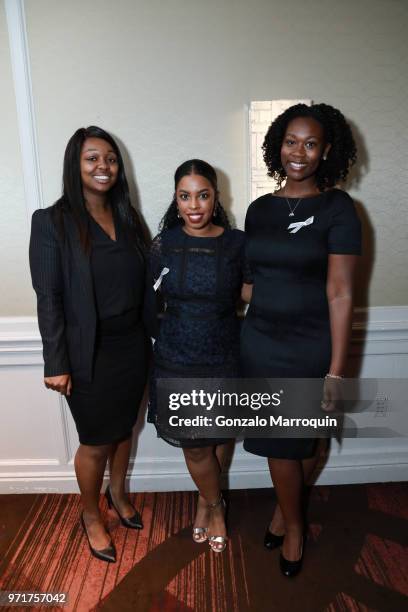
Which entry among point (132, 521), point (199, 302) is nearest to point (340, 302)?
point (199, 302)

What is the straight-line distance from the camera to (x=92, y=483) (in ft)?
6.25

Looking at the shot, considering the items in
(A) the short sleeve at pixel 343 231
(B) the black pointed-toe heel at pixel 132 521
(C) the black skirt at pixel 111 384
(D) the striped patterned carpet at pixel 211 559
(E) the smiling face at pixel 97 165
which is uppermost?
(E) the smiling face at pixel 97 165

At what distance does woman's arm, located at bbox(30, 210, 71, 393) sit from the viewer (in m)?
1.62

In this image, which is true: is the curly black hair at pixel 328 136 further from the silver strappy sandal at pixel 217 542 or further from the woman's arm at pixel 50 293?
the silver strappy sandal at pixel 217 542

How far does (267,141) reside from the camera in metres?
1.79

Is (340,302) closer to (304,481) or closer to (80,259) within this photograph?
(304,481)

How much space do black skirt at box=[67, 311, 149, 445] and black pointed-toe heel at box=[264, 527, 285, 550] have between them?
0.80m

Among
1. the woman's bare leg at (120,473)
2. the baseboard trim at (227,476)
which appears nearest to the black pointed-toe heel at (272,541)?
the baseboard trim at (227,476)

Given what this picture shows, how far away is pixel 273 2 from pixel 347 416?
1934mm

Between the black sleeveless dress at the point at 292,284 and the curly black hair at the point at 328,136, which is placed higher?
the curly black hair at the point at 328,136

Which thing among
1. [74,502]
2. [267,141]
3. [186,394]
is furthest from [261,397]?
[74,502]

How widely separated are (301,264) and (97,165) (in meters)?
0.84

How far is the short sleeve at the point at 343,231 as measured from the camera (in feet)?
5.03

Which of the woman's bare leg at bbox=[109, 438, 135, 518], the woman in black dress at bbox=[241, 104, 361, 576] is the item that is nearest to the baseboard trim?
the woman's bare leg at bbox=[109, 438, 135, 518]
